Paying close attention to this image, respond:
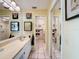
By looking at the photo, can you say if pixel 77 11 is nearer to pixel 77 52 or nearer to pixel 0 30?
pixel 77 52

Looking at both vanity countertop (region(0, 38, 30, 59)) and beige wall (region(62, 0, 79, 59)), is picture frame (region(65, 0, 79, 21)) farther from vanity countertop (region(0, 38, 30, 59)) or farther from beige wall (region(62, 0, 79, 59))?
vanity countertop (region(0, 38, 30, 59))

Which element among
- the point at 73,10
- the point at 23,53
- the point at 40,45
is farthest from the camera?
the point at 40,45

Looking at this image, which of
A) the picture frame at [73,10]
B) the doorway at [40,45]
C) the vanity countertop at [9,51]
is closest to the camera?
the picture frame at [73,10]

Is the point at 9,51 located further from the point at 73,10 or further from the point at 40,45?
the point at 40,45

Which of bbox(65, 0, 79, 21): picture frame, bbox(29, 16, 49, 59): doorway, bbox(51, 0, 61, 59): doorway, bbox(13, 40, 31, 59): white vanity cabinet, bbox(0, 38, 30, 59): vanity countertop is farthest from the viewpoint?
bbox(29, 16, 49, 59): doorway

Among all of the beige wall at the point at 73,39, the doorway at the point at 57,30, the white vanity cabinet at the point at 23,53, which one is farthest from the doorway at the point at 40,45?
the beige wall at the point at 73,39

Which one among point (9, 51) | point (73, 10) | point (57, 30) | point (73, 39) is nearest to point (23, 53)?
point (9, 51)

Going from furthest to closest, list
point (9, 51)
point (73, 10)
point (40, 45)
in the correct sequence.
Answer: point (40, 45) < point (9, 51) < point (73, 10)

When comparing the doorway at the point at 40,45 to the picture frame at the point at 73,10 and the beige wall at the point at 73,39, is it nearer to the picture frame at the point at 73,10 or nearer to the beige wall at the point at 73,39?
Result: the beige wall at the point at 73,39

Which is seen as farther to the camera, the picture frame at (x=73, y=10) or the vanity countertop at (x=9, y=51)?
the vanity countertop at (x=9, y=51)

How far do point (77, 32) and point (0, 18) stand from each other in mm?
2603

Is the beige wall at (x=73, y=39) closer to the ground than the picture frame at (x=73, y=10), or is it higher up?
closer to the ground

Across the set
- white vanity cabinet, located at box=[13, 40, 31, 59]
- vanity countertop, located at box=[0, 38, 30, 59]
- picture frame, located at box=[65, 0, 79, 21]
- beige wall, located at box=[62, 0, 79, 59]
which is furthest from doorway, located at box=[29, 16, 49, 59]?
picture frame, located at box=[65, 0, 79, 21]

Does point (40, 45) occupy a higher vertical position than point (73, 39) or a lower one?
lower
